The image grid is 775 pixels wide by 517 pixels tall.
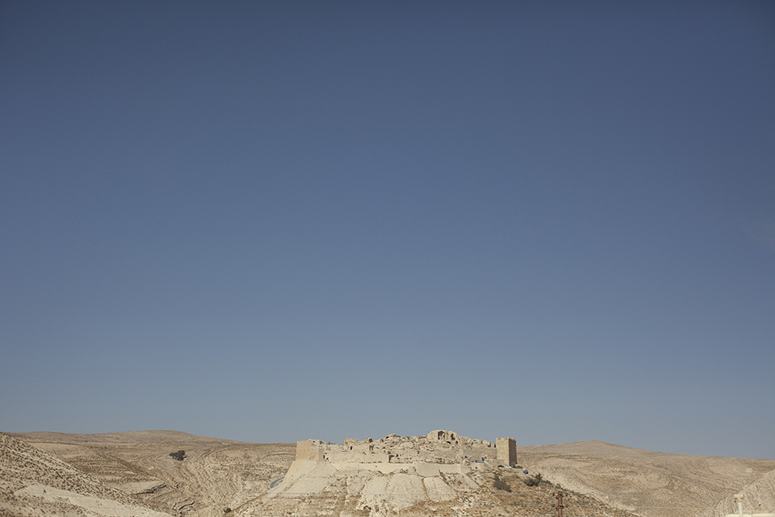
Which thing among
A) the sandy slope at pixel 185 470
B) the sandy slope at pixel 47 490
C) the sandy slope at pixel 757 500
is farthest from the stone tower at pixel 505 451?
the sandy slope at pixel 47 490

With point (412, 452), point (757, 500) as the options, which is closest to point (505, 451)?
point (412, 452)

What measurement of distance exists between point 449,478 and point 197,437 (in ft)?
380

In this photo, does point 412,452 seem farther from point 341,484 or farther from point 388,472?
point 341,484

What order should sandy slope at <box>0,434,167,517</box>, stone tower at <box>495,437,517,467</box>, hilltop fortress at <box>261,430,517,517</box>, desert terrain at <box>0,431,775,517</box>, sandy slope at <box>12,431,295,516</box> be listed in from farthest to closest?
sandy slope at <box>12,431,295,516</box>, stone tower at <box>495,437,517,467</box>, hilltop fortress at <box>261,430,517,517</box>, desert terrain at <box>0,431,775,517</box>, sandy slope at <box>0,434,167,517</box>

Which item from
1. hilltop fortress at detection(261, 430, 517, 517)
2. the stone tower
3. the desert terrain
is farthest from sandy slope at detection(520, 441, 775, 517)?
hilltop fortress at detection(261, 430, 517, 517)

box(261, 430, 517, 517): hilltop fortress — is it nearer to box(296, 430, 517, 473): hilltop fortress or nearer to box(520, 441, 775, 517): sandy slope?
box(296, 430, 517, 473): hilltop fortress

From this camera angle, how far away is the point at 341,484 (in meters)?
61.6

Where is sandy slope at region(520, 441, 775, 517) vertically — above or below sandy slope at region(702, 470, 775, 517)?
above

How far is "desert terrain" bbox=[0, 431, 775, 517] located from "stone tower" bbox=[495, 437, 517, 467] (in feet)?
5.95

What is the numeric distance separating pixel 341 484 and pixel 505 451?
15814 mm

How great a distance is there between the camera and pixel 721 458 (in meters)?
124

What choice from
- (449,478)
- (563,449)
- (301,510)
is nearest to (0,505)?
(301,510)

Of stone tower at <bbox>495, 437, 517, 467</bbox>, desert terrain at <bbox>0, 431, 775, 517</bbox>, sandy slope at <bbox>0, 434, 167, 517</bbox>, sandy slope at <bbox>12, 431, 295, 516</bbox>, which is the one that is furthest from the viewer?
sandy slope at <bbox>12, 431, 295, 516</bbox>

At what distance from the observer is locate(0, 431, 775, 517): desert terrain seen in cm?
5328
